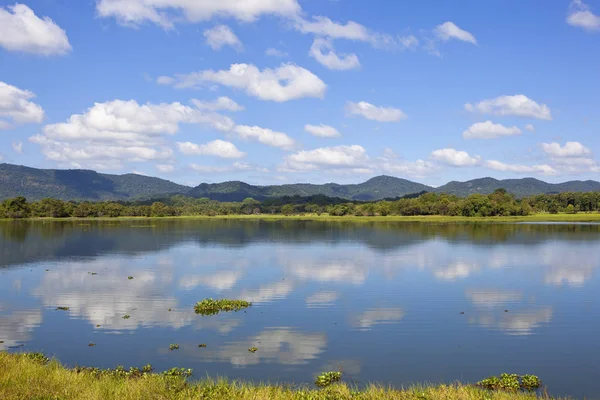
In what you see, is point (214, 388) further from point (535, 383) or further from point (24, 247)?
point (24, 247)

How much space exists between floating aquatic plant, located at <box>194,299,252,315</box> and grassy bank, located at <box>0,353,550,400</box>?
14.5 meters

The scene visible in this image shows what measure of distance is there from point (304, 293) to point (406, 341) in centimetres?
1501

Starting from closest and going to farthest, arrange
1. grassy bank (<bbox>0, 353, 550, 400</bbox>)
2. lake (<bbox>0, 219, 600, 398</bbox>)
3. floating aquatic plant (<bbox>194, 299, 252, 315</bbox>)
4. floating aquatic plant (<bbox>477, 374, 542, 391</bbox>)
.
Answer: grassy bank (<bbox>0, 353, 550, 400</bbox>)
floating aquatic plant (<bbox>477, 374, 542, 391</bbox>)
lake (<bbox>0, 219, 600, 398</bbox>)
floating aquatic plant (<bbox>194, 299, 252, 315</bbox>)

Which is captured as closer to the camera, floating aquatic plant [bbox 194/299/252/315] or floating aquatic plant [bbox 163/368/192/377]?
floating aquatic plant [bbox 163/368/192/377]

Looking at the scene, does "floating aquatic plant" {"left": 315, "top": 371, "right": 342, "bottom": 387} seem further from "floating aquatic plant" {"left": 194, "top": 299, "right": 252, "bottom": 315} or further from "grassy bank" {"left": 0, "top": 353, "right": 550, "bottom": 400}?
"floating aquatic plant" {"left": 194, "top": 299, "right": 252, "bottom": 315}

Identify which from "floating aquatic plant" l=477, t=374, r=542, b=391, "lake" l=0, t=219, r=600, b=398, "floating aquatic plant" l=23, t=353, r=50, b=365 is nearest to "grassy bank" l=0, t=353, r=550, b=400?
"floating aquatic plant" l=477, t=374, r=542, b=391

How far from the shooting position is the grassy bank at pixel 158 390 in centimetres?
1559

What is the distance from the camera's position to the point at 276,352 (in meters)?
24.2

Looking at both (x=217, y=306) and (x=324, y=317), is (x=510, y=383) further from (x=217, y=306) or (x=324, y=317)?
(x=217, y=306)

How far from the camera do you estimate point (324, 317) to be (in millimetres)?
31562

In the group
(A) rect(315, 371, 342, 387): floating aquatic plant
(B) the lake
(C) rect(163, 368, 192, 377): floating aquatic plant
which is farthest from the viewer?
(B) the lake

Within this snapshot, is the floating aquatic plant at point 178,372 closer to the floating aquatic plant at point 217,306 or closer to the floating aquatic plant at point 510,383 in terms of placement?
the floating aquatic plant at point 217,306

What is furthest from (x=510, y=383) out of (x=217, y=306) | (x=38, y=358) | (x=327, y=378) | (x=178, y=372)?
(x=38, y=358)

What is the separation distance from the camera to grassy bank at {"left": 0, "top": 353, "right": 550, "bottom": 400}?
15594mm
